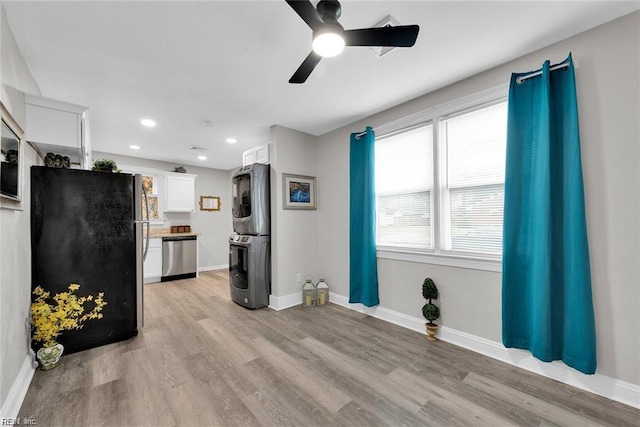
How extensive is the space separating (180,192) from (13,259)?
417 centimetres

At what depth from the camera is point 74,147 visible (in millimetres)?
2453

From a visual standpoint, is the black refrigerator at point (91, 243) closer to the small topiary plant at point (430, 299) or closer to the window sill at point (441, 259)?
the window sill at point (441, 259)

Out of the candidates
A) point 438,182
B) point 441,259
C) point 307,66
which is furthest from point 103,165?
point 441,259

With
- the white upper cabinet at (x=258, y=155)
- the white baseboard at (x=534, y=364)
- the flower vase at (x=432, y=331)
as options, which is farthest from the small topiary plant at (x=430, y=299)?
the white upper cabinet at (x=258, y=155)

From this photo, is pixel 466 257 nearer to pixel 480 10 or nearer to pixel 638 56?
pixel 638 56

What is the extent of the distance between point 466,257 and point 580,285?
0.80m

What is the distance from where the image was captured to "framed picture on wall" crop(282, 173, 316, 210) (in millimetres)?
3676

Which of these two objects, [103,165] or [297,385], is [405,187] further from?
[103,165]

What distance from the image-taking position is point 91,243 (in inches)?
96.8

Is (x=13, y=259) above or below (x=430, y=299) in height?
above

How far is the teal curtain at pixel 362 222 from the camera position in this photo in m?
3.20

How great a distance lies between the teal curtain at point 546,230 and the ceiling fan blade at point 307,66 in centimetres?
165

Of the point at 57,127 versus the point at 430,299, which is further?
the point at 430,299

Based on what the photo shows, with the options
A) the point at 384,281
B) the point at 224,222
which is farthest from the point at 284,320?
the point at 224,222
